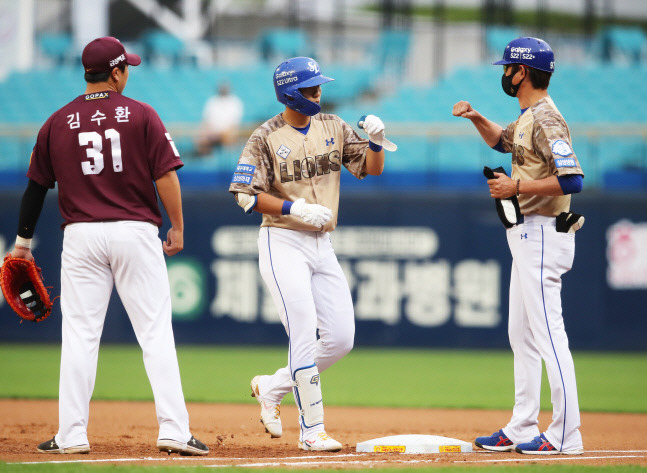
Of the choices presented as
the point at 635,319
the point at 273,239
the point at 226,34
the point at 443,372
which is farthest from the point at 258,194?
the point at 226,34

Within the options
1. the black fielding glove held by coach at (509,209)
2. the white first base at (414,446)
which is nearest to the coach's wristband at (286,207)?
the black fielding glove held by coach at (509,209)

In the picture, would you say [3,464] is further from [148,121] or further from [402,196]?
[402,196]

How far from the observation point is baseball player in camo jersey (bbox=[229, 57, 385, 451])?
5.25 metres

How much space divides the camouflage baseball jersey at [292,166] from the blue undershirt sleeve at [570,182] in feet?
4.30

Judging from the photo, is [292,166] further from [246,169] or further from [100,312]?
[100,312]

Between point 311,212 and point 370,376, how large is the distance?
5779mm

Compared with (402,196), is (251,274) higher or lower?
lower

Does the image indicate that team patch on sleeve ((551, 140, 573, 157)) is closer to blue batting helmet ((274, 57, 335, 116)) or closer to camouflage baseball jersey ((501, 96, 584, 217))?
camouflage baseball jersey ((501, 96, 584, 217))

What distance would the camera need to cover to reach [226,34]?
79.6 ft

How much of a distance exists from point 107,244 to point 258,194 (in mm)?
909

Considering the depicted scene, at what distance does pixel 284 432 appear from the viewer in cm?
667

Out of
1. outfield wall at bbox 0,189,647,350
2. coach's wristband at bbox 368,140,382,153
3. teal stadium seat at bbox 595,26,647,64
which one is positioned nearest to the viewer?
Answer: coach's wristband at bbox 368,140,382,153

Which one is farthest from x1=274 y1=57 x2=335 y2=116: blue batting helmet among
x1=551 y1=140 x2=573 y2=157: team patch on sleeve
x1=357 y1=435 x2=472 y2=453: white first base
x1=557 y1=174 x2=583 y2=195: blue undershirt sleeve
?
x1=357 y1=435 x2=472 y2=453: white first base

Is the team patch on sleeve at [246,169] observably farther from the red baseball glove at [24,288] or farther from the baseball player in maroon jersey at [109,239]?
the red baseball glove at [24,288]
